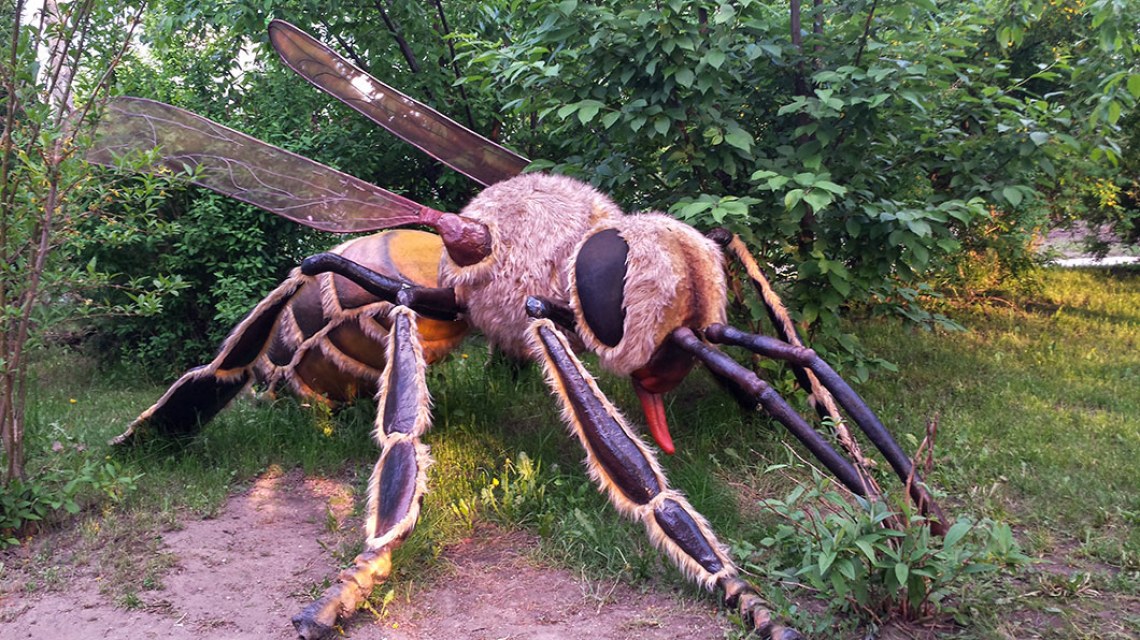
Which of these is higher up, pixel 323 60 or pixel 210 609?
pixel 323 60

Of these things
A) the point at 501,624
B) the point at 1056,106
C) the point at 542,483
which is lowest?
the point at 501,624

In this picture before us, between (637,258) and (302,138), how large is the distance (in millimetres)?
3480

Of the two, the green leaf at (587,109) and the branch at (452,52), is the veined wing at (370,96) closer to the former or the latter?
the green leaf at (587,109)

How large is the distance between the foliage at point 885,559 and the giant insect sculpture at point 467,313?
169 millimetres

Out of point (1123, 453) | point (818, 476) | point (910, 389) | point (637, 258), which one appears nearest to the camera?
point (818, 476)

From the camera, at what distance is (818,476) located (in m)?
3.03

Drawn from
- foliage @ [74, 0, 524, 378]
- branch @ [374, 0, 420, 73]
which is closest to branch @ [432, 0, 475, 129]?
foliage @ [74, 0, 524, 378]

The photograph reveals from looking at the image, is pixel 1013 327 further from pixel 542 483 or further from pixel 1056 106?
pixel 542 483

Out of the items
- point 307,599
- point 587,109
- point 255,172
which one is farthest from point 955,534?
point 255,172

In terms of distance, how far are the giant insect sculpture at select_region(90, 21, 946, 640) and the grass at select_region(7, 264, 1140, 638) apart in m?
0.27

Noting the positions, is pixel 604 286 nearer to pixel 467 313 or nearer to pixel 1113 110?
pixel 467 313

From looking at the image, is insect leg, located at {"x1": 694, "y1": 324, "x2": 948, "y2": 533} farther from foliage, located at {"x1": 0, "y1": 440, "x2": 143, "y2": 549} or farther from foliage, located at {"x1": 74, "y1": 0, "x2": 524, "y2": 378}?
foliage, located at {"x1": 74, "y1": 0, "x2": 524, "y2": 378}

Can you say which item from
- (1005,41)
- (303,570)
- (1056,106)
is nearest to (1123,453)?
(1056,106)

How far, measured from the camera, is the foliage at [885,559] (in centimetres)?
281
